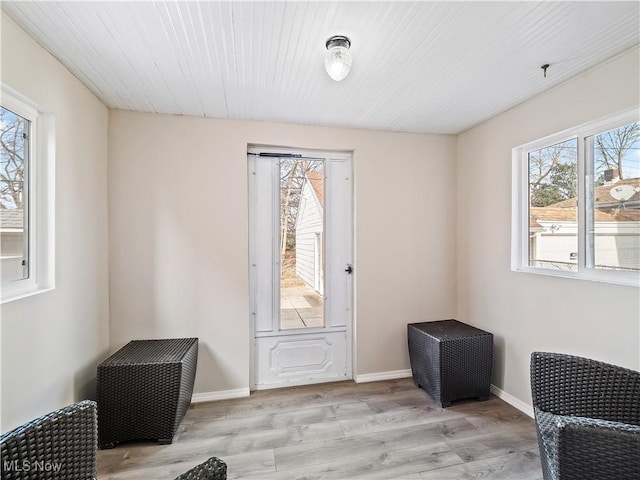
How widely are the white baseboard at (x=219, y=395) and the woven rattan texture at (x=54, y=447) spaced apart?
63.1 inches

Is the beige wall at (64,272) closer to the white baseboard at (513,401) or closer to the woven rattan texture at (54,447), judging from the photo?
the woven rattan texture at (54,447)

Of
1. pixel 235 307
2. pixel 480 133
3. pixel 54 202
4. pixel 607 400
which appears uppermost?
pixel 480 133

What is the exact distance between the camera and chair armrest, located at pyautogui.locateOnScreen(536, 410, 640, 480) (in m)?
1.06

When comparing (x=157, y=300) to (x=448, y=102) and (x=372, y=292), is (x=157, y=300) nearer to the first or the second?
(x=372, y=292)

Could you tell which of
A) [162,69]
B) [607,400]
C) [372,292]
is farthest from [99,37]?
[607,400]

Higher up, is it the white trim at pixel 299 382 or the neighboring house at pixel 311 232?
the neighboring house at pixel 311 232

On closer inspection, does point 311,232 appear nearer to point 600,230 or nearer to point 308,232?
point 308,232

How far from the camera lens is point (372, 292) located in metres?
3.04

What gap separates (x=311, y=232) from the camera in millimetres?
3010

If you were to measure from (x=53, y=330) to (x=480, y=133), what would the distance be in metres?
3.59

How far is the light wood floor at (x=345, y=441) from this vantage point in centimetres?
182

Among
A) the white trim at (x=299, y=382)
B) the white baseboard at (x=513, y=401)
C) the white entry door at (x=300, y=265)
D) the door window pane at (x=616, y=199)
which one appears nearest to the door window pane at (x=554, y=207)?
the door window pane at (x=616, y=199)

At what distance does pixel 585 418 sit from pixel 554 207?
5.05 ft

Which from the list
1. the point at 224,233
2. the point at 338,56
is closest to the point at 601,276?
the point at 338,56
